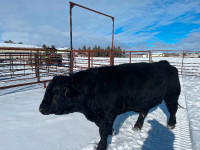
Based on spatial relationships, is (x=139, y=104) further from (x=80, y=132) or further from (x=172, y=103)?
(x=80, y=132)

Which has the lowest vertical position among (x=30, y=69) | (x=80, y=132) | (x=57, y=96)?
(x=80, y=132)

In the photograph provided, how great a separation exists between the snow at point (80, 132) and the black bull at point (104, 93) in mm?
489

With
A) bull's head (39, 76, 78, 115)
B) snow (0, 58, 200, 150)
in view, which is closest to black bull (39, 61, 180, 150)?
bull's head (39, 76, 78, 115)

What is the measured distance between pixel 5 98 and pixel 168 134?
4.70m

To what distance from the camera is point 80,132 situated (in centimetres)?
262

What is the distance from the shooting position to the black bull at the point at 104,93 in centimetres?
210

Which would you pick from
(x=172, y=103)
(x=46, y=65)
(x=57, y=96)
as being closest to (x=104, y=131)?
(x=57, y=96)

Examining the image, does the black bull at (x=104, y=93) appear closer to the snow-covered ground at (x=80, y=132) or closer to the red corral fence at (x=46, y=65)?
the snow-covered ground at (x=80, y=132)

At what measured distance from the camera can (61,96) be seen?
6.89 ft

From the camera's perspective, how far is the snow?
7.39 ft

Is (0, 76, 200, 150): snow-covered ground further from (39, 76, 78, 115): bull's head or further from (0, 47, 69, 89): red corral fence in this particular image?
(0, 47, 69, 89): red corral fence

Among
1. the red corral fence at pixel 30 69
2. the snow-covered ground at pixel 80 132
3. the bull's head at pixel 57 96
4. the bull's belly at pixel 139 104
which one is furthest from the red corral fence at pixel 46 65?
the bull's belly at pixel 139 104

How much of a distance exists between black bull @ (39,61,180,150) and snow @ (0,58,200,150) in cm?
49

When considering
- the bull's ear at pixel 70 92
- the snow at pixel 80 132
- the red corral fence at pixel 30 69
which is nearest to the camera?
the bull's ear at pixel 70 92
